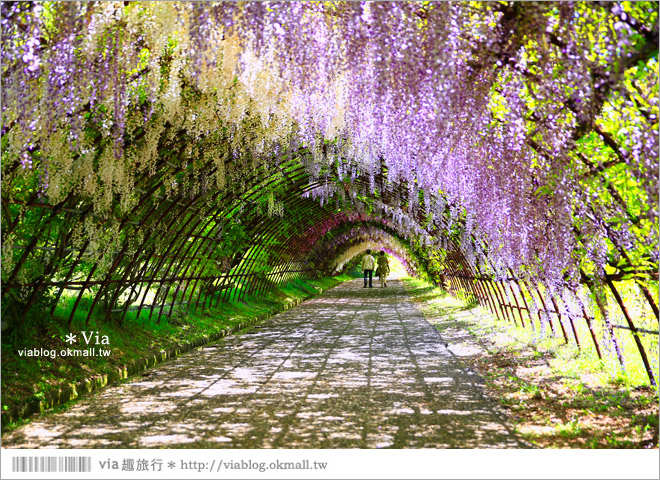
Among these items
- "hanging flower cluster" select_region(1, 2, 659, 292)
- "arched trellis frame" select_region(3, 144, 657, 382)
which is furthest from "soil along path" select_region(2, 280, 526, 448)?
"hanging flower cluster" select_region(1, 2, 659, 292)

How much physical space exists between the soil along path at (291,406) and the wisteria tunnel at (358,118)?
4.67 ft

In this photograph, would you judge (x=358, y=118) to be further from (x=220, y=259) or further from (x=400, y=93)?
(x=220, y=259)

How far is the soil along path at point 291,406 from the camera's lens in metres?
3.93

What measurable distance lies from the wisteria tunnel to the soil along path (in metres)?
1.42

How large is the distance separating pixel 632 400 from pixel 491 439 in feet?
5.14

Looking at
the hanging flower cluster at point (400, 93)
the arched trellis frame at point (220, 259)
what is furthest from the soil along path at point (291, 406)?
the hanging flower cluster at point (400, 93)

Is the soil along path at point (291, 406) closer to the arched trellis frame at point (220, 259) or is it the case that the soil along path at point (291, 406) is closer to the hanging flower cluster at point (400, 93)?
the arched trellis frame at point (220, 259)

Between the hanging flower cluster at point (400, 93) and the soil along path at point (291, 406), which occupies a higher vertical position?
the hanging flower cluster at point (400, 93)

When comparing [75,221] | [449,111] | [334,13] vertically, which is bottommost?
[75,221]

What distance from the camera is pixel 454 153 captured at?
5.45 m

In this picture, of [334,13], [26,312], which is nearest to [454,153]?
[334,13]

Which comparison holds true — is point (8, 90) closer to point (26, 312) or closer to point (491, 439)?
point (26, 312)

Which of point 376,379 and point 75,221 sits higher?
point 75,221

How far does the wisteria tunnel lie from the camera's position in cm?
363
